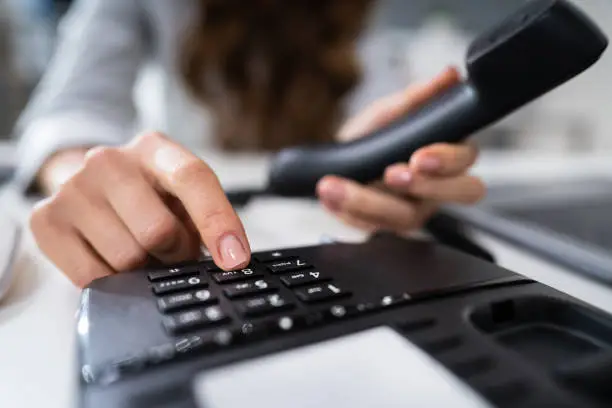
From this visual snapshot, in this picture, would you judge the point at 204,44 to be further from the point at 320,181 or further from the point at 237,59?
the point at 320,181

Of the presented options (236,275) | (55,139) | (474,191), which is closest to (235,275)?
(236,275)

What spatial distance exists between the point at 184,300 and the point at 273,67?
0.67 meters

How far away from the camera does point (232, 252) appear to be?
0.66 feet

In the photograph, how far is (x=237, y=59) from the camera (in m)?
Answer: 0.77

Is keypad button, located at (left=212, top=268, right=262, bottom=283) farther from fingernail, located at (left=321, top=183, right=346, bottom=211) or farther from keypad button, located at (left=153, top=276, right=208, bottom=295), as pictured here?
fingernail, located at (left=321, top=183, right=346, bottom=211)

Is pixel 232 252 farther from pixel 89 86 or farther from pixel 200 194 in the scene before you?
pixel 89 86

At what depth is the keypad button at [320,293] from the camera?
169 mm

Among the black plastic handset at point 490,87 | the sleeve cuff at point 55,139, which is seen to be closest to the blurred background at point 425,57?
the sleeve cuff at point 55,139

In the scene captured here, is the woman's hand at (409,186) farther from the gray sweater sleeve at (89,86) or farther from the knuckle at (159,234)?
the gray sweater sleeve at (89,86)

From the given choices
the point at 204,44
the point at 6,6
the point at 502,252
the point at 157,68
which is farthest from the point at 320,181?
the point at 6,6

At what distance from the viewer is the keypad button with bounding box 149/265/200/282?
0.62ft

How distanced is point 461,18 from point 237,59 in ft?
1.85

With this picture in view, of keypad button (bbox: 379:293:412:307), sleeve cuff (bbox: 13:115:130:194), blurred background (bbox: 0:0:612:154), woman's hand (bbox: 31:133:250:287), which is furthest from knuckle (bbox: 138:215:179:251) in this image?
blurred background (bbox: 0:0:612:154)

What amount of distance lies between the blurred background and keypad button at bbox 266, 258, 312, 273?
733 mm
